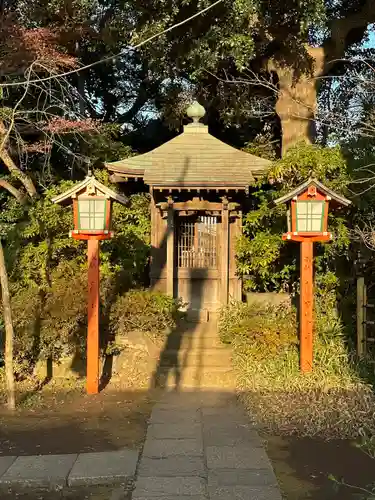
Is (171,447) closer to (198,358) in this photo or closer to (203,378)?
(203,378)

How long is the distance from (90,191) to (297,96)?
277 inches

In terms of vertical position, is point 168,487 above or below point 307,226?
below

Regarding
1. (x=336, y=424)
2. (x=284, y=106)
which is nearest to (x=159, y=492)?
(x=336, y=424)

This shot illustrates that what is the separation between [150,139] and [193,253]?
6.69 m

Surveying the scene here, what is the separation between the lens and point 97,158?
12742mm

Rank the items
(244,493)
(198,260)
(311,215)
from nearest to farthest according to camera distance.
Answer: (244,493)
(311,215)
(198,260)

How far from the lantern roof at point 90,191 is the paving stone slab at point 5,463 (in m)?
3.84

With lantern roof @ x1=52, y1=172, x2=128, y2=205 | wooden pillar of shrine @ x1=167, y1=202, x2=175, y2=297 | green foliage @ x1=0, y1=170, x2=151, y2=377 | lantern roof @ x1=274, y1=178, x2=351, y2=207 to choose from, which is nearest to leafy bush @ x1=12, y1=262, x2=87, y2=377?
green foliage @ x1=0, y1=170, x2=151, y2=377

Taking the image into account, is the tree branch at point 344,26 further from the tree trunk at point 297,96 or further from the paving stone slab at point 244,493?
the paving stone slab at point 244,493

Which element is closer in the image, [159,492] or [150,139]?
[159,492]

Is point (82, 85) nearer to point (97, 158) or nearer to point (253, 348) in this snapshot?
point (97, 158)

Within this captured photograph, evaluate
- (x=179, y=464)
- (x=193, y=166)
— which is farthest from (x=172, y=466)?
(x=193, y=166)

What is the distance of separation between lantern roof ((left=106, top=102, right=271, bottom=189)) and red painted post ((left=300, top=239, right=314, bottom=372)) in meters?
2.87

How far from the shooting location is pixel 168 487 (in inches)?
165
